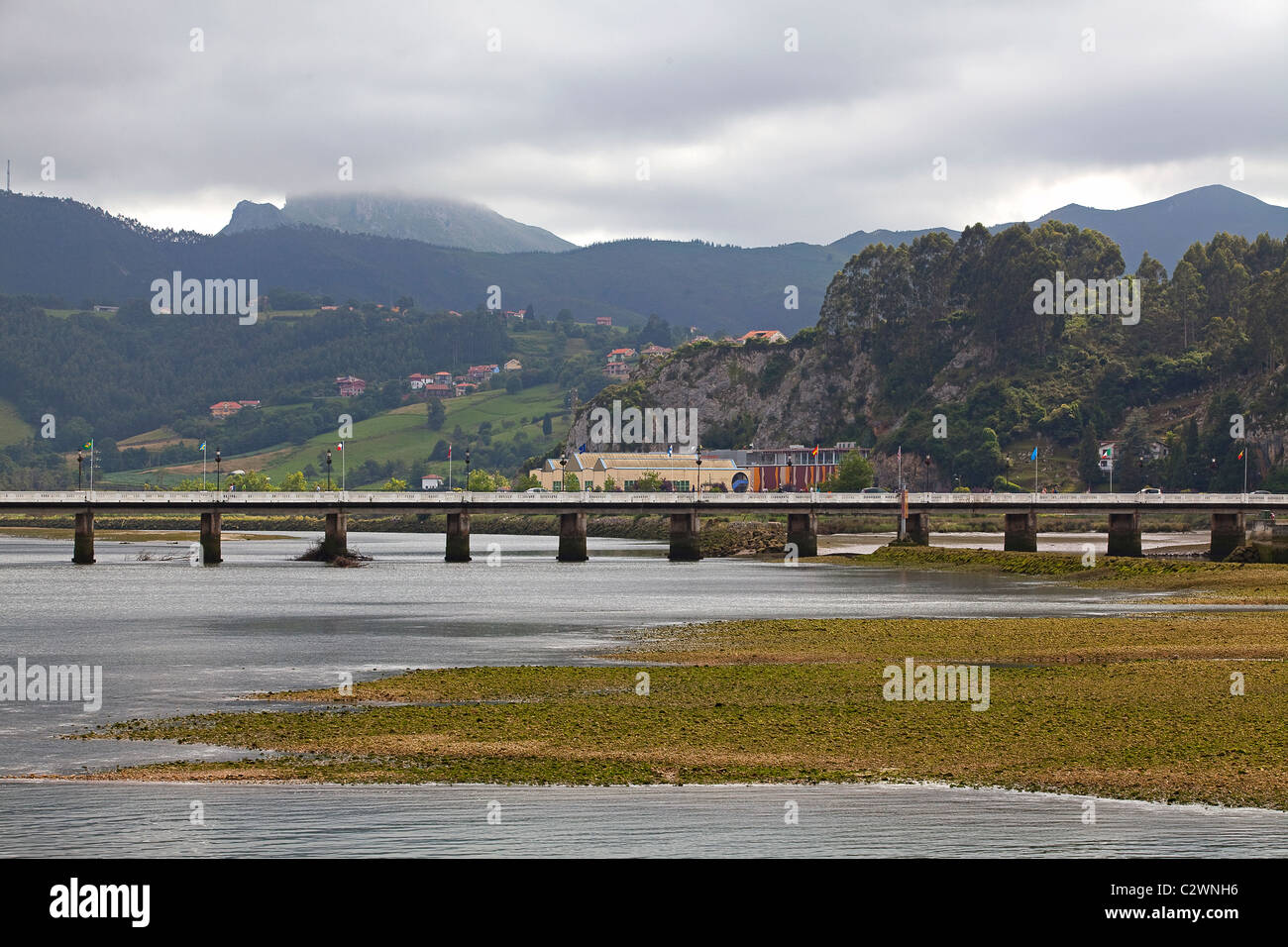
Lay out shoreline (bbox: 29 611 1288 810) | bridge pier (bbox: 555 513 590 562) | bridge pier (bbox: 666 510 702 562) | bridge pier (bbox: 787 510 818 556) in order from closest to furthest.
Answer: shoreline (bbox: 29 611 1288 810)
bridge pier (bbox: 555 513 590 562)
bridge pier (bbox: 666 510 702 562)
bridge pier (bbox: 787 510 818 556)

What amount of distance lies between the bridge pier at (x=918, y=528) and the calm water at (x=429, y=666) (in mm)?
Answer: 27152

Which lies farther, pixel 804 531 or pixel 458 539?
pixel 804 531

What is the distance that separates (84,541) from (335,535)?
24.0 metres

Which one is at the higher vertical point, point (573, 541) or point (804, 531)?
point (804, 531)

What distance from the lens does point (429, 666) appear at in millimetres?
54062

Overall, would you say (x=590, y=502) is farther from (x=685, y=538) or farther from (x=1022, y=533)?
(x=1022, y=533)

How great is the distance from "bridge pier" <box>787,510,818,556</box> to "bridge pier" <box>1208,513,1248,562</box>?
40566 mm

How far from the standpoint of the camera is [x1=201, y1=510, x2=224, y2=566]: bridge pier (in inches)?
5827

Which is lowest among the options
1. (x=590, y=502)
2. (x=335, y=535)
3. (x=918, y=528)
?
(x=918, y=528)

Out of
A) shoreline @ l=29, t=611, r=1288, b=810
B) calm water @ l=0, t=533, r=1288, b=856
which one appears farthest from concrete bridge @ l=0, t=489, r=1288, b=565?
shoreline @ l=29, t=611, r=1288, b=810

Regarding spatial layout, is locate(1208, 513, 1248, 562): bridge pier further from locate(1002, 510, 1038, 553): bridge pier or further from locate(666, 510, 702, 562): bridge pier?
locate(666, 510, 702, 562): bridge pier

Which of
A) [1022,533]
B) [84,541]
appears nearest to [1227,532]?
[1022,533]

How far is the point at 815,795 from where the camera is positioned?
2972 centimetres
